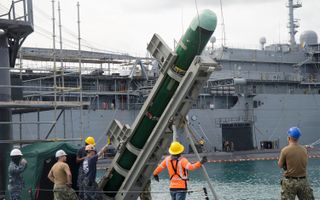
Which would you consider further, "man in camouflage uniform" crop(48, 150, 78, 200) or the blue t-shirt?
the blue t-shirt

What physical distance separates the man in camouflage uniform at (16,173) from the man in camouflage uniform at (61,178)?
739 millimetres

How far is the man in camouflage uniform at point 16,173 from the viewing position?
→ 11781mm

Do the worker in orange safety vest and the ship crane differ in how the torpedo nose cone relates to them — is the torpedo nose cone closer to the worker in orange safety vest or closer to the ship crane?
the ship crane

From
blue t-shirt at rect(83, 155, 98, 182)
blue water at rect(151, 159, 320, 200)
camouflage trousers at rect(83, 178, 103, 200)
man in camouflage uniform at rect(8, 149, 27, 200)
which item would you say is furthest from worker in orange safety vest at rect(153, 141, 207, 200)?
blue water at rect(151, 159, 320, 200)

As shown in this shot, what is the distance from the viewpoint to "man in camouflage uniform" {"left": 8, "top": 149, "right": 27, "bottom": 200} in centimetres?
1178

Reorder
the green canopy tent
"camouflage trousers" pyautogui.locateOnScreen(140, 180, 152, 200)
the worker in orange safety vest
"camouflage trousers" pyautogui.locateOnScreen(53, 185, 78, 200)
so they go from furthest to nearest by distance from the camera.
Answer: "camouflage trousers" pyautogui.locateOnScreen(140, 180, 152, 200) → the green canopy tent → "camouflage trousers" pyautogui.locateOnScreen(53, 185, 78, 200) → the worker in orange safety vest

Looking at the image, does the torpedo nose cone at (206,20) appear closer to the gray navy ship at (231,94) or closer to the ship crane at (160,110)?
the ship crane at (160,110)

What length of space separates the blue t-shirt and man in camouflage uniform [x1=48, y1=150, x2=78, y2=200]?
667 mm

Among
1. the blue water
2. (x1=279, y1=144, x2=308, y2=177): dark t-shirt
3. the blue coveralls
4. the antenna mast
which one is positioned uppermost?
the antenna mast

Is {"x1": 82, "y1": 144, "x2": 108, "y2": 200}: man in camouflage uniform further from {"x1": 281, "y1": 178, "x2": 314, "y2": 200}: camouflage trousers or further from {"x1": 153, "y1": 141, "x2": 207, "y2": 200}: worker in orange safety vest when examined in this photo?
{"x1": 281, "y1": 178, "x2": 314, "y2": 200}: camouflage trousers

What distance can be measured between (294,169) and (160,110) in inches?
160

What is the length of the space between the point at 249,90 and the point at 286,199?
173 ft

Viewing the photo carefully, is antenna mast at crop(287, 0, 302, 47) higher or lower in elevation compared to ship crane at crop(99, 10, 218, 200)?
higher

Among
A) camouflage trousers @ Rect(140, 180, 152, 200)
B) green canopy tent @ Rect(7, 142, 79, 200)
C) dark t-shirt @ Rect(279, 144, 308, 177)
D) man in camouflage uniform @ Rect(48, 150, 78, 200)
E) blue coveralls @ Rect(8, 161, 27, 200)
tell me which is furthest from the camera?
camouflage trousers @ Rect(140, 180, 152, 200)
